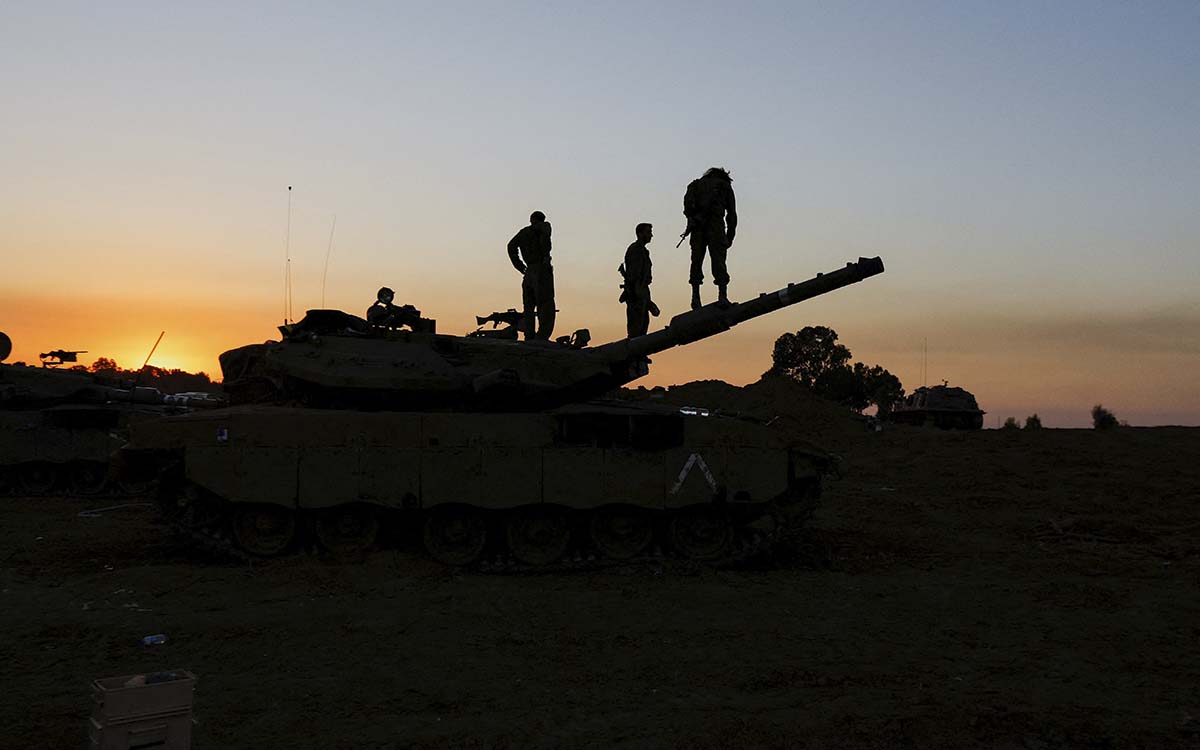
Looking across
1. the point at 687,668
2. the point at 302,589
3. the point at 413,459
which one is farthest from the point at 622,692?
the point at 413,459

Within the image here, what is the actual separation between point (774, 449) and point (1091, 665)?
4785 millimetres

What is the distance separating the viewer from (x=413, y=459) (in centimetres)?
1093

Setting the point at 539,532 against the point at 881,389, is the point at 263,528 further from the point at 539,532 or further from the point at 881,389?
the point at 881,389

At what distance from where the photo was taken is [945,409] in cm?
3538

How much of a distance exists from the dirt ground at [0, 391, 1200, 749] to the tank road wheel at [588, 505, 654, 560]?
0.50 metres

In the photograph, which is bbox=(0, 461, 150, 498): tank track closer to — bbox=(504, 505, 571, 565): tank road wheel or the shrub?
bbox=(504, 505, 571, 565): tank road wheel

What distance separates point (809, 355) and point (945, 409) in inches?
732

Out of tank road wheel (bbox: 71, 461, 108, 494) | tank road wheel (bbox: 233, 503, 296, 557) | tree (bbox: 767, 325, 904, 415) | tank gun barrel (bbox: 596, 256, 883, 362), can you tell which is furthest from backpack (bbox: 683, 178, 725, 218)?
tree (bbox: 767, 325, 904, 415)

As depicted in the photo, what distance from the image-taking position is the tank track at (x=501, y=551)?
10.8 meters

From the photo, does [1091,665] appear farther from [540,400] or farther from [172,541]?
[172,541]

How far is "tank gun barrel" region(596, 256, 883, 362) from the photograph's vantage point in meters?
11.3

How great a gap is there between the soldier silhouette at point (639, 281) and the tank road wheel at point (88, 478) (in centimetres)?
1242

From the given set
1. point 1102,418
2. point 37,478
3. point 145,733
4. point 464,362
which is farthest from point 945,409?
point 145,733

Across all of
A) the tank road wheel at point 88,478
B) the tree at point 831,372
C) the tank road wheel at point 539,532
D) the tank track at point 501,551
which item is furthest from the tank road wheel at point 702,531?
the tree at point 831,372
